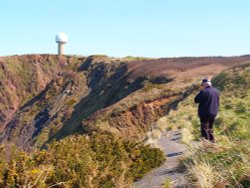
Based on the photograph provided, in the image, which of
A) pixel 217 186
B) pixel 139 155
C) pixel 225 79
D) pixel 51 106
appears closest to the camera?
pixel 217 186

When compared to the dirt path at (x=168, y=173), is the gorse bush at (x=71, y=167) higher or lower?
higher

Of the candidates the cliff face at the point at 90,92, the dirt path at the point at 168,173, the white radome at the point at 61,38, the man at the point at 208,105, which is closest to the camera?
the dirt path at the point at 168,173

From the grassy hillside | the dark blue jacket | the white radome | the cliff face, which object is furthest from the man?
the white radome

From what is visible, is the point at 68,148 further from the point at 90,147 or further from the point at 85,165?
the point at 85,165

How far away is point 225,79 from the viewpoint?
1114 inches

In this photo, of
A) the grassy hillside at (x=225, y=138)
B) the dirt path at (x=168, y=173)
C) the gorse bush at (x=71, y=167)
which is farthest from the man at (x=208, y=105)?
the gorse bush at (x=71, y=167)

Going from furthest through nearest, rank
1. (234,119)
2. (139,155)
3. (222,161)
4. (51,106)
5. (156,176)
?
(51,106)
(234,119)
(139,155)
(156,176)
(222,161)

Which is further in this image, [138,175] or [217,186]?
[138,175]

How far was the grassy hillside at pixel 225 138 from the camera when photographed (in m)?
6.15

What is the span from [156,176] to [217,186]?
2875 mm

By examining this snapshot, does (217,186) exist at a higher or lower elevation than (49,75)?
higher

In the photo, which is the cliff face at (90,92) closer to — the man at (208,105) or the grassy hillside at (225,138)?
the man at (208,105)

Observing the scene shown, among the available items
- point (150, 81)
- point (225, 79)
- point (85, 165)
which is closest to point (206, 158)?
point (85, 165)

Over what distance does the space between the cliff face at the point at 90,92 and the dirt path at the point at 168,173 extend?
3472mm
